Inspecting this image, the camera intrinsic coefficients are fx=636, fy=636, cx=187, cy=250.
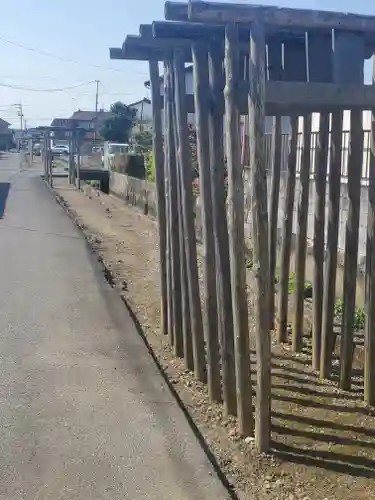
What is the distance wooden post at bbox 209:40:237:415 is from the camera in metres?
4.53

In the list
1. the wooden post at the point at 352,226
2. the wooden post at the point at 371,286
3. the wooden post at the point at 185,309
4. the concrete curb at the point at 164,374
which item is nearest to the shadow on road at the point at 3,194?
the concrete curb at the point at 164,374

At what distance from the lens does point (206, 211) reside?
4906 mm

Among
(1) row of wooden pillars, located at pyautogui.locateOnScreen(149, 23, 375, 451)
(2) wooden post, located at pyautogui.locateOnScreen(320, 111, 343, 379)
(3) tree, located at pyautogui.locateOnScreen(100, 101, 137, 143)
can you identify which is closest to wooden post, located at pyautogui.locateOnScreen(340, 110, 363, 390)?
(1) row of wooden pillars, located at pyautogui.locateOnScreen(149, 23, 375, 451)

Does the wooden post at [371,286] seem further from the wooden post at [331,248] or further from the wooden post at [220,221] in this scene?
the wooden post at [220,221]

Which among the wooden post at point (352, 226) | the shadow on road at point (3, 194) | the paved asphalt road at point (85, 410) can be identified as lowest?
the paved asphalt road at point (85, 410)

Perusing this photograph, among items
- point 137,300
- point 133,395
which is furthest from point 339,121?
point 137,300

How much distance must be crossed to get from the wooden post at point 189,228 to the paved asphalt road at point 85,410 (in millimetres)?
443

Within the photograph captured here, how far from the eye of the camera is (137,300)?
338 inches

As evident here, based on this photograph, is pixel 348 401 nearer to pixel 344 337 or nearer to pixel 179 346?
pixel 344 337

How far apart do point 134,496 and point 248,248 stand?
6949 millimetres

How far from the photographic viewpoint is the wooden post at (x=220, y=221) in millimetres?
4528

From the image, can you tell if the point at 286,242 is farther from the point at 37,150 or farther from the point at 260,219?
the point at 37,150

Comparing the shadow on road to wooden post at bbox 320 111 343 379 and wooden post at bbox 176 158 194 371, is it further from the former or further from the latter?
wooden post at bbox 320 111 343 379

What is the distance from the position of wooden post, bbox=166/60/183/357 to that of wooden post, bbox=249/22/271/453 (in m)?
1.98
